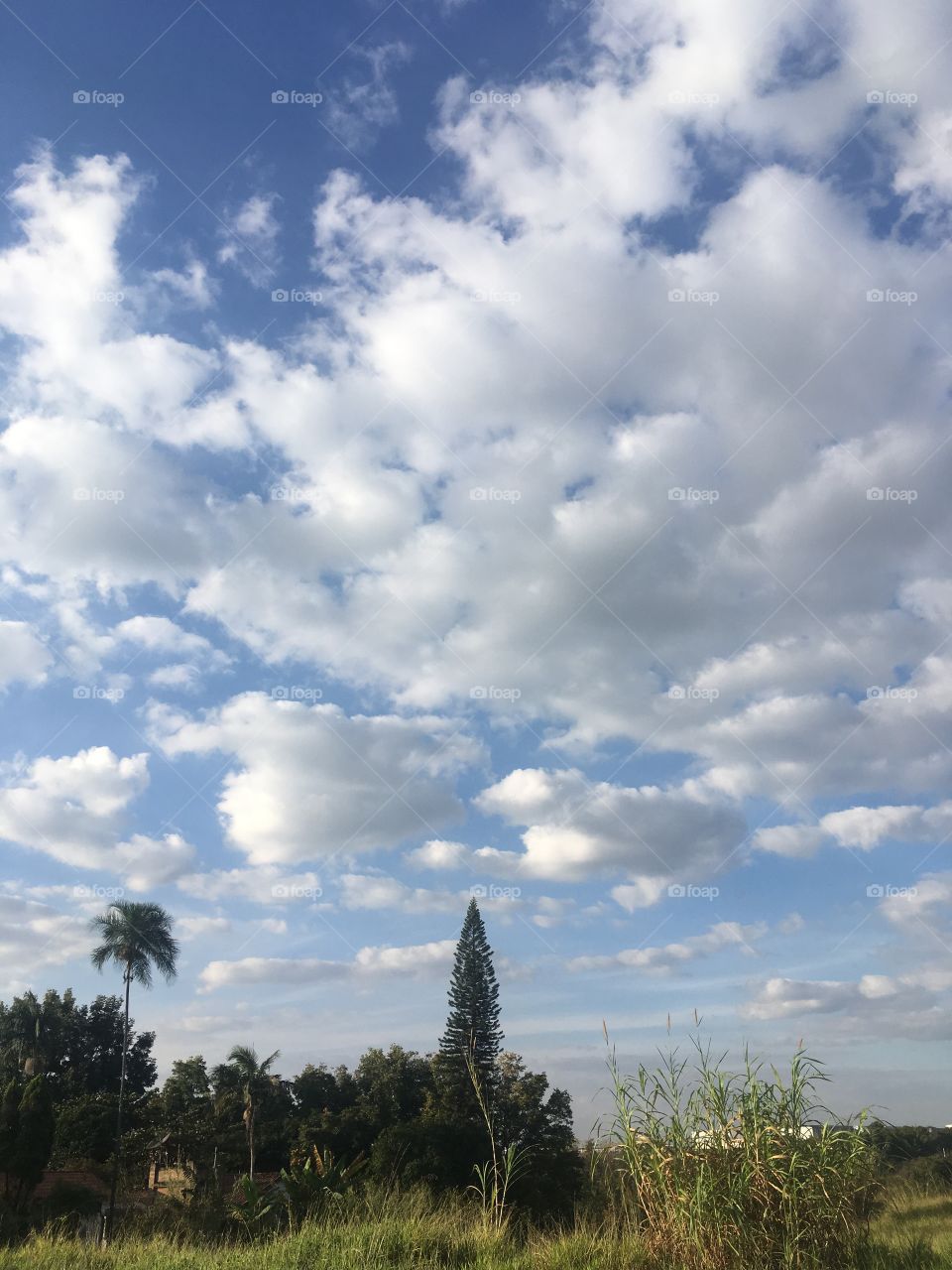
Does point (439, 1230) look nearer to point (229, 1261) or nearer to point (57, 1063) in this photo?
point (229, 1261)

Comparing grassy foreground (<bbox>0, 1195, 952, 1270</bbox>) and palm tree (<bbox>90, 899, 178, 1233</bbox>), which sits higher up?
palm tree (<bbox>90, 899, 178, 1233</bbox>)

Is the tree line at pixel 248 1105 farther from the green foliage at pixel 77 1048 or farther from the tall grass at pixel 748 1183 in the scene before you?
the tall grass at pixel 748 1183

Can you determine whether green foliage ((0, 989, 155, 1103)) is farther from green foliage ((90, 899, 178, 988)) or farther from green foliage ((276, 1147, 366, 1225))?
green foliage ((276, 1147, 366, 1225))

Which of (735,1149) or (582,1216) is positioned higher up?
(735,1149)

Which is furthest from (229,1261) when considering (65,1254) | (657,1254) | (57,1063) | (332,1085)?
(57,1063)

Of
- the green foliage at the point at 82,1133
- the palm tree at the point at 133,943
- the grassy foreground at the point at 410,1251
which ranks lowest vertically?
the green foliage at the point at 82,1133

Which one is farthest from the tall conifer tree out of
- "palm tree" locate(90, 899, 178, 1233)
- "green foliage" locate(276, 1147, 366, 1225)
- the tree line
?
"green foliage" locate(276, 1147, 366, 1225)

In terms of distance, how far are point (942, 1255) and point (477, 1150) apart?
30.1 m

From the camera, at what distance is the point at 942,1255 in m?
7.66

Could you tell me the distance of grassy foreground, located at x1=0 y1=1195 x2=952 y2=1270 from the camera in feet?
24.9

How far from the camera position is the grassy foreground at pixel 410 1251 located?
7598 mm

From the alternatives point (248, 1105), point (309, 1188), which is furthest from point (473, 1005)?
point (309, 1188)

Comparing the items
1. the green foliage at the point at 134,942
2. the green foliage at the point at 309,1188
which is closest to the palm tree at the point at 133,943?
the green foliage at the point at 134,942

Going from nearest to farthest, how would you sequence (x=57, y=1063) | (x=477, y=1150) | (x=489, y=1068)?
(x=477, y=1150) → (x=489, y=1068) → (x=57, y=1063)
